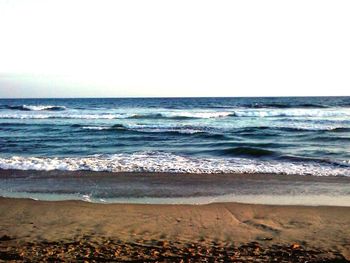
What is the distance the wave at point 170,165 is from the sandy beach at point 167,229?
3.81 metres

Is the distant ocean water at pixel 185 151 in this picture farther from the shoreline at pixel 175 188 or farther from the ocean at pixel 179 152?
the shoreline at pixel 175 188

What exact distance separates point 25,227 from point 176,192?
141 inches

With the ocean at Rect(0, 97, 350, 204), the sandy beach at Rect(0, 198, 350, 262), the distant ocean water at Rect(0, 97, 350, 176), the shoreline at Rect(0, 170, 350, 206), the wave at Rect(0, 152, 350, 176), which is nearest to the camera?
the sandy beach at Rect(0, 198, 350, 262)

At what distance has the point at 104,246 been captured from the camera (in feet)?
16.6

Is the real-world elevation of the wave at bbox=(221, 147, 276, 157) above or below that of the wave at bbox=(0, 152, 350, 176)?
above

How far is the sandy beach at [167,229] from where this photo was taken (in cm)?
496

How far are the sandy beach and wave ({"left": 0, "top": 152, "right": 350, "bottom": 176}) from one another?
381 centimetres

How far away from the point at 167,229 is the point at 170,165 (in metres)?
6.13

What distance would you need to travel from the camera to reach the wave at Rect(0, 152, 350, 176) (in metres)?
11.3

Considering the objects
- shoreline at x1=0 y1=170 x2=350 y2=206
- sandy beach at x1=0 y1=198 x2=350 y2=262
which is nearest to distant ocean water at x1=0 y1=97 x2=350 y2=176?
shoreline at x1=0 y1=170 x2=350 y2=206

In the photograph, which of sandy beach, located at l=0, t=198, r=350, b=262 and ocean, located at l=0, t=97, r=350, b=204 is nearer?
sandy beach, located at l=0, t=198, r=350, b=262

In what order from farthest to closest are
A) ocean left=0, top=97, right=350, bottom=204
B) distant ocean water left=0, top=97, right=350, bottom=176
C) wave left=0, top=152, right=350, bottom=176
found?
distant ocean water left=0, top=97, right=350, bottom=176 < ocean left=0, top=97, right=350, bottom=204 < wave left=0, top=152, right=350, bottom=176

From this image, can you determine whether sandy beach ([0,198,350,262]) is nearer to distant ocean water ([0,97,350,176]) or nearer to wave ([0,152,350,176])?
wave ([0,152,350,176])

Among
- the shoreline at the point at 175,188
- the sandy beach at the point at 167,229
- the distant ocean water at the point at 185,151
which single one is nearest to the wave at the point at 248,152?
the distant ocean water at the point at 185,151
